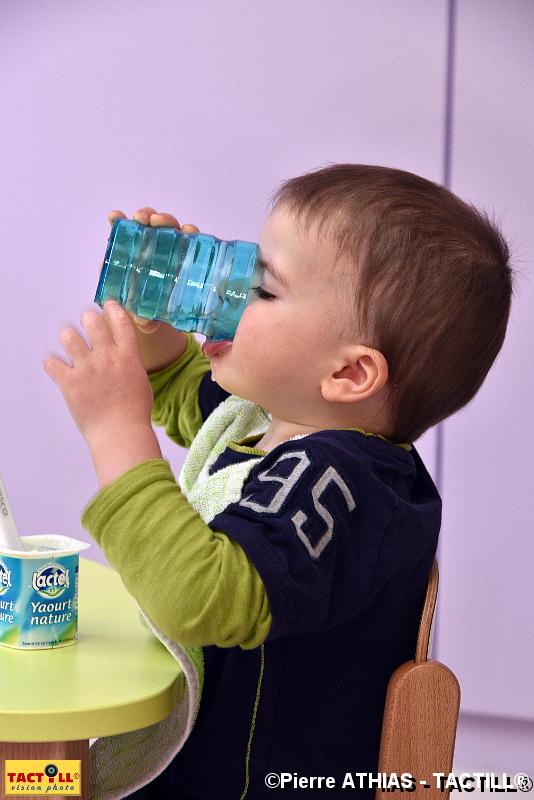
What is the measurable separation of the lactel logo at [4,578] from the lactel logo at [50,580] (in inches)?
0.9

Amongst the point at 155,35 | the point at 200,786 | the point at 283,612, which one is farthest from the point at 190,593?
the point at 155,35

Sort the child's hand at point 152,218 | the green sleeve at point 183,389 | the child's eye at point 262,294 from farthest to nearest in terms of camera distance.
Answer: the green sleeve at point 183,389 < the child's hand at point 152,218 < the child's eye at point 262,294

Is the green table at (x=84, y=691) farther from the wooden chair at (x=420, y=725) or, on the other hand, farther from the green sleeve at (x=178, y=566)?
the wooden chair at (x=420, y=725)

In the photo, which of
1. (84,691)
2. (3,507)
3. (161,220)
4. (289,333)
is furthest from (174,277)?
(84,691)

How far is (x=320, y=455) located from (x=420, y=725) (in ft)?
0.79

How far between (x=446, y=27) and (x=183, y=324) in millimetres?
1440

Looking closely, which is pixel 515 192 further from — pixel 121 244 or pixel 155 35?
pixel 121 244

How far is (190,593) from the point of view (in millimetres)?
788

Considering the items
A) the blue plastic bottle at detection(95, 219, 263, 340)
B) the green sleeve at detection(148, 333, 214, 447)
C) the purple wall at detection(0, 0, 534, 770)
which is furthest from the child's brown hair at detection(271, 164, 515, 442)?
the purple wall at detection(0, 0, 534, 770)

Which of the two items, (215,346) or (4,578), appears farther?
(215,346)

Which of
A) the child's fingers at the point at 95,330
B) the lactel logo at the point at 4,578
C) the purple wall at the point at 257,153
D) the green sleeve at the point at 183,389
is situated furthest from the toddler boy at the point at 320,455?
the purple wall at the point at 257,153

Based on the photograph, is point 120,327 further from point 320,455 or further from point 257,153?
point 257,153

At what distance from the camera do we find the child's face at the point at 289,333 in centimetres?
96

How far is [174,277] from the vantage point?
3.63 feet
